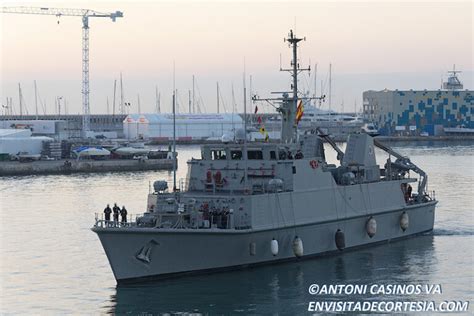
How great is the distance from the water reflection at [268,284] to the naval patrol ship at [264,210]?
455mm

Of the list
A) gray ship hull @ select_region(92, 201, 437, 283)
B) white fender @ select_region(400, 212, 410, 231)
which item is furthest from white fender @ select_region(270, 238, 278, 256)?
white fender @ select_region(400, 212, 410, 231)

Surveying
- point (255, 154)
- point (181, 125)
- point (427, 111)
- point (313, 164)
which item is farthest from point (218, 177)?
point (427, 111)

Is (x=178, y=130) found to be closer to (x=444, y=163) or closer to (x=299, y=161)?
(x=444, y=163)

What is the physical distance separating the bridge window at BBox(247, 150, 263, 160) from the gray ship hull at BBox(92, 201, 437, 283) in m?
2.88

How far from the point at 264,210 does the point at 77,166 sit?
58977 millimetres

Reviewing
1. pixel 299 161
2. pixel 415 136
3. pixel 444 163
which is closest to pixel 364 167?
pixel 299 161

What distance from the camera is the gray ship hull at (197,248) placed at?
2783 centimetres

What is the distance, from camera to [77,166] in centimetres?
8675

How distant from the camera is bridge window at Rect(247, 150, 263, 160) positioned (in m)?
32.1

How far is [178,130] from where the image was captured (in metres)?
149

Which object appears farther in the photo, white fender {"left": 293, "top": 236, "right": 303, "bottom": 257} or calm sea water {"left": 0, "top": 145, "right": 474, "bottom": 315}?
white fender {"left": 293, "top": 236, "right": 303, "bottom": 257}

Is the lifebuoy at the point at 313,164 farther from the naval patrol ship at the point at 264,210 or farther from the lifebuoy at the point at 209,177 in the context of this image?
the lifebuoy at the point at 209,177

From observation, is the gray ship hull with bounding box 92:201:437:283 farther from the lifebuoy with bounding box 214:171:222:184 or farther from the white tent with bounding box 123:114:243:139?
the white tent with bounding box 123:114:243:139

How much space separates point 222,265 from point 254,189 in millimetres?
3144
